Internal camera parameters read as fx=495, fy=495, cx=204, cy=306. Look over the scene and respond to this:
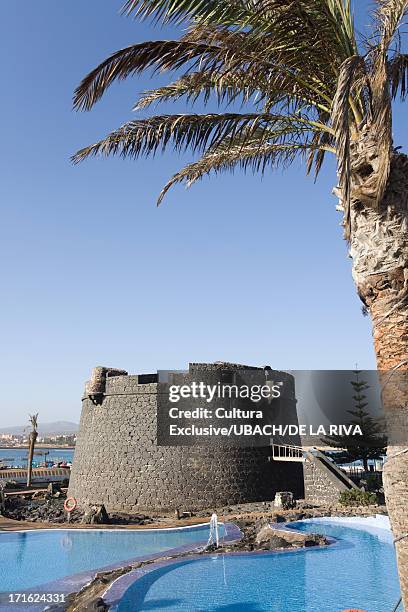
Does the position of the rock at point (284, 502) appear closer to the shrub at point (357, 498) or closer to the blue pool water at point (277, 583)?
the shrub at point (357, 498)

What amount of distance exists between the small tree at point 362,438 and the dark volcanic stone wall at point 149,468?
18.9ft

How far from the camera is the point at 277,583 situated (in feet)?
33.1

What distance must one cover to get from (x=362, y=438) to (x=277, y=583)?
1886cm

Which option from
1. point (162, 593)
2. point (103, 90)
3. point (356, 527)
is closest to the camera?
point (103, 90)

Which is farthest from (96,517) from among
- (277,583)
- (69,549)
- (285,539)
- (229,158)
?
(229,158)

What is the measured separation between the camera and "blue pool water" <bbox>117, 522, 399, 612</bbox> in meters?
8.70

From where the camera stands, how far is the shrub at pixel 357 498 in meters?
17.3

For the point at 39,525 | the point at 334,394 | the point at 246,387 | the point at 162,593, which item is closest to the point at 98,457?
the point at 39,525

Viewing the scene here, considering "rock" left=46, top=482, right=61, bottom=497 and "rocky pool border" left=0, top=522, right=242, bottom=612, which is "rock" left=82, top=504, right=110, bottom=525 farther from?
"rock" left=46, top=482, right=61, bottom=497

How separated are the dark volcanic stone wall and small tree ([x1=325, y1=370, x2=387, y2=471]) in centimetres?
576

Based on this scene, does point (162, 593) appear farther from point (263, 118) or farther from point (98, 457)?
point (98, 457)

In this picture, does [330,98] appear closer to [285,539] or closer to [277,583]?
[277,583]

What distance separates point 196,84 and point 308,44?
1.31m

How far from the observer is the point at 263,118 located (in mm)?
5543
